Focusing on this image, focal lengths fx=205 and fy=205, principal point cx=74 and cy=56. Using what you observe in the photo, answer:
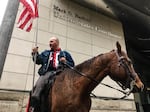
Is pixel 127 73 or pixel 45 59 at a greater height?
pixel 45 59

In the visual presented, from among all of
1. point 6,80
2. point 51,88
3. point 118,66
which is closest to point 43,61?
point 51,88

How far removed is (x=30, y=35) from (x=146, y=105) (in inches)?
243

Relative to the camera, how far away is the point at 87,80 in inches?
128

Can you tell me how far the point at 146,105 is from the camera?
9180 mm

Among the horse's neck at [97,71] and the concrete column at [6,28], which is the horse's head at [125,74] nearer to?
the horse's neck at [97,71]

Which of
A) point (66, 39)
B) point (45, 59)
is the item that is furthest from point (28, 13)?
point (66, 39)

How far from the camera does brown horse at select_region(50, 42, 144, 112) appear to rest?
311 cm

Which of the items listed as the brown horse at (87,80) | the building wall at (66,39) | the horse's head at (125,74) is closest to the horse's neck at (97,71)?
the brown horse at (87,80)

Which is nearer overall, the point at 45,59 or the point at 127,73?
the point at 127,73

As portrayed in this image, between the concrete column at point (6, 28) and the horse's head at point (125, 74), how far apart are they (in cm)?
189

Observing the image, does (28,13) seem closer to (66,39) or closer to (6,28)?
(6,28)

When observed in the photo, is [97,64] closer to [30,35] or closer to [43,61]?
[43,61]

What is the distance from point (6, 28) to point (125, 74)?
229 centimetres

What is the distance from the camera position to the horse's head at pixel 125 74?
3096 millimetres
